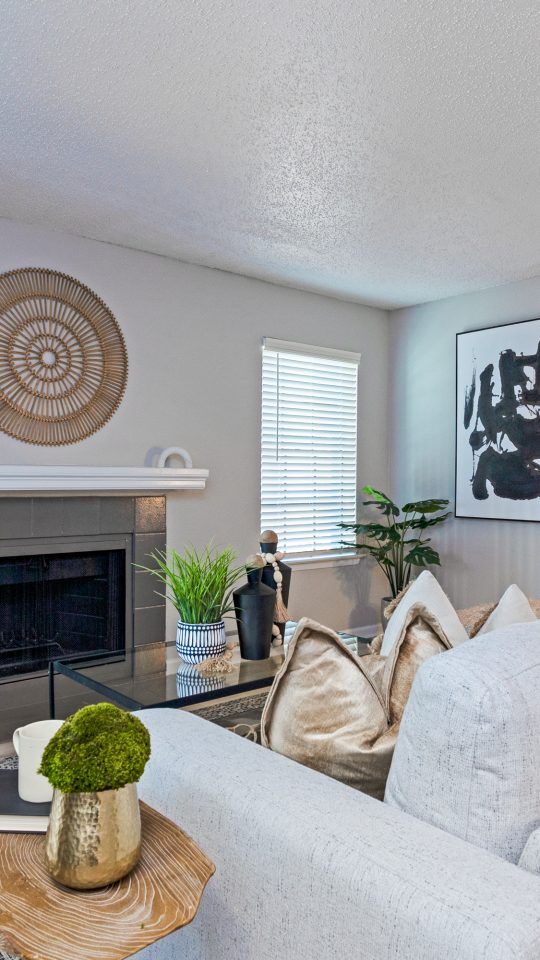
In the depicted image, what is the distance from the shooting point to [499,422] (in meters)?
4.73

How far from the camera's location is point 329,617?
5.14m

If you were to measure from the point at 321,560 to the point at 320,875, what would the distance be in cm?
415

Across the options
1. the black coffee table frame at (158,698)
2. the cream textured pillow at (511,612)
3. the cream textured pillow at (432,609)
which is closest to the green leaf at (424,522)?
the black coffee table frame at (158,698)

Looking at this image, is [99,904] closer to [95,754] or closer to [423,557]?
[95,754]

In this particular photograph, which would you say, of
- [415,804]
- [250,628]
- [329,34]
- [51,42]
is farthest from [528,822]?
[51,42]

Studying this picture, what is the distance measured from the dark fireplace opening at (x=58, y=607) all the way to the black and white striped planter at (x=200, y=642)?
144 cm

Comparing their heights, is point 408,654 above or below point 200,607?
above

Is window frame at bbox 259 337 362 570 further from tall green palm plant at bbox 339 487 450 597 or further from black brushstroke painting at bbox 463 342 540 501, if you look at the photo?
black brushstroke painting at bbox 463 342 540 501

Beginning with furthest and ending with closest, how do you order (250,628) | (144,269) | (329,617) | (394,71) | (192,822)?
1. (329,617)
2. (144,269)
3. (250,628)
4. (394,71)
5. (192,822)

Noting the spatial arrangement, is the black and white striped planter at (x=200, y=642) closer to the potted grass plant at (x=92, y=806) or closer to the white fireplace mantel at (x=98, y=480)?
the white fireplace mantel at (x=98, y=480)

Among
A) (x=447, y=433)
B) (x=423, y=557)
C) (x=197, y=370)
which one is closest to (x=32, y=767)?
(x=197, y=370)

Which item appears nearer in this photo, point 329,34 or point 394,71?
point 329,34

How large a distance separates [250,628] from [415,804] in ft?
5.41

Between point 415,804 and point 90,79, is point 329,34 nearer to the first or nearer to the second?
point 90,79
